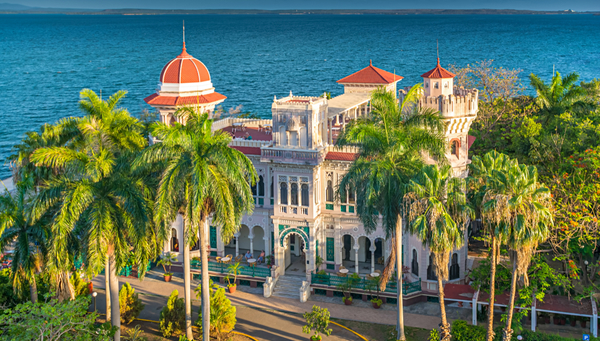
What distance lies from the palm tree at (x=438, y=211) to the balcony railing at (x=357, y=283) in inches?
372

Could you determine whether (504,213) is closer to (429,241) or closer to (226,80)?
(429,241)

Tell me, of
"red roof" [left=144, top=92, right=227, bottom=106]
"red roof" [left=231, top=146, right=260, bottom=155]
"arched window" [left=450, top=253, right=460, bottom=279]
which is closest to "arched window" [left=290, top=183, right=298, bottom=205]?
"red roof" [left=231, top=146, right=260, bottom=155]

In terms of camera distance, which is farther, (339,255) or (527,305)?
(339,255)

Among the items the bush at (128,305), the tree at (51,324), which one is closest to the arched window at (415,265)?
the bush at (128,305)

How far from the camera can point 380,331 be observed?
35.7 m

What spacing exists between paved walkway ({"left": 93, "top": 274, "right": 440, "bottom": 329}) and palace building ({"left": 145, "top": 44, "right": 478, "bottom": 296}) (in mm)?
1215

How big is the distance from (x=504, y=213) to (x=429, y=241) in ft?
11.8

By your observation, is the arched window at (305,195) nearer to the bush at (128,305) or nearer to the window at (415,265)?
the window at (415,265)

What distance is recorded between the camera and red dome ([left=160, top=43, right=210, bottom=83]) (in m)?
46.3

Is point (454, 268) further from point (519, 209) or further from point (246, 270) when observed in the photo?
point (519, 209)

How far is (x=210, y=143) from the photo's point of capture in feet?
103

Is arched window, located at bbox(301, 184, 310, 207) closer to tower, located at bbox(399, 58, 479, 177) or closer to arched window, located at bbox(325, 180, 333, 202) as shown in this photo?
arched window, located at bbox(325, 180, 333, 202)

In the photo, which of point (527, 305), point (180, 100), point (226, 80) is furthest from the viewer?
point (226, 80)

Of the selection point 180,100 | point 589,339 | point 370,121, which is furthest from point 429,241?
point 180,100
